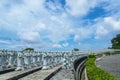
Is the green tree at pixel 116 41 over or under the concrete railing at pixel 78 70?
over

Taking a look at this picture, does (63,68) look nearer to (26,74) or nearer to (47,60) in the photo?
(47,60)

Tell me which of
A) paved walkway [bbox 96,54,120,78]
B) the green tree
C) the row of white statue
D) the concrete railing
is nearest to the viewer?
the row of white statue

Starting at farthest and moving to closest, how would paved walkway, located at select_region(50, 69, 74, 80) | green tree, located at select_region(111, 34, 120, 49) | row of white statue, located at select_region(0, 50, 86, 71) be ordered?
green tree, located at select_region(111, 34, 120, 49)
row of white statue, located at select_region(0, 50, 86, 71)
paved walkway, located at select_region(50, 69, 74, 80)

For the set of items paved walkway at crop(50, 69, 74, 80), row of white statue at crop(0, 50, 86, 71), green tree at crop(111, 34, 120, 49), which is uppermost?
green tree at crop(111, 34, 120, 49)

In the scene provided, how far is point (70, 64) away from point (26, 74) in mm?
5960

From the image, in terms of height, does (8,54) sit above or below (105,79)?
above

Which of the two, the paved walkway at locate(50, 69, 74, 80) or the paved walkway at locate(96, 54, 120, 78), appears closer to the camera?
the paved walkway at locate(50, 69, 74, 80)

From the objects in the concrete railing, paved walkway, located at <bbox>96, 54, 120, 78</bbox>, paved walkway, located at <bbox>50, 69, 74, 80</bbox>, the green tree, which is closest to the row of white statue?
the concrete railing

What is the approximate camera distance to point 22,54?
51.1 feet

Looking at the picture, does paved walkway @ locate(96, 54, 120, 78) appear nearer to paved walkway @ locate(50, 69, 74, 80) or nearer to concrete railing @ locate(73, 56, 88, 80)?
concrete railing @ locate(73, 56, 88, 80)

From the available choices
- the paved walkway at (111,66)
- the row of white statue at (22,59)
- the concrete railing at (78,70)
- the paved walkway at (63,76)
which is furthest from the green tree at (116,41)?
the paved walkway at (63,76)

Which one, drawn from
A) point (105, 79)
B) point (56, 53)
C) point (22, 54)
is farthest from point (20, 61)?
point (105, 79)

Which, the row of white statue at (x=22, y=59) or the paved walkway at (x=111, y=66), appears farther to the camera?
the paved walkway at (x=111, y=66)

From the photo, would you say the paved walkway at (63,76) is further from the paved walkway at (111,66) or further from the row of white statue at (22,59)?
the paved walkway at (111,66)
